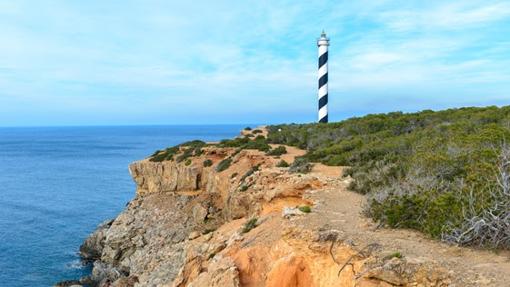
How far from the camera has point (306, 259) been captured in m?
11.1

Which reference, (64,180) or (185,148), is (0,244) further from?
(64,180)

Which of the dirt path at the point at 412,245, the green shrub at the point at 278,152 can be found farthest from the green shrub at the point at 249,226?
the green shrub at the point at 278,152

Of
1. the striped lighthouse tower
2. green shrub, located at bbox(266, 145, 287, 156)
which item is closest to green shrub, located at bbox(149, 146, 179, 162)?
green shrub, located at bbox(266, 145, 287, 156)

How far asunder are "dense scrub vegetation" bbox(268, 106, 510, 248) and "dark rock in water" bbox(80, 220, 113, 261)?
2037 centimetres

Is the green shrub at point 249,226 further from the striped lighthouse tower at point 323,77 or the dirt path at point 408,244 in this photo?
the striped lighthouse tower at point 323,77

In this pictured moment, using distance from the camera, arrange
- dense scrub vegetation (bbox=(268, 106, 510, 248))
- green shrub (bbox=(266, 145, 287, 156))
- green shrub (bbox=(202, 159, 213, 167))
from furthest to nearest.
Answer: green shrub (bbox=(202, 159, 213, 167)) < green shrub (bbox=(266, 145, 287, 156)) < dense scrub vegetation (bbox=(268, 106, 510, 248))

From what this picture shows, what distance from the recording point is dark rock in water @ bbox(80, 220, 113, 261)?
3475cm

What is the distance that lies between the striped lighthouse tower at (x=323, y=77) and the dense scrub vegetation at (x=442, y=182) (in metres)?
21.8

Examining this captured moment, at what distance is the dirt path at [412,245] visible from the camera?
26.0ft

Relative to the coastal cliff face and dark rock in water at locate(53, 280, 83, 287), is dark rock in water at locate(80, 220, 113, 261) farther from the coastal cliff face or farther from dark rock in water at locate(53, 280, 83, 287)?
dark rock in water at locate(53, 280, 83, 287)

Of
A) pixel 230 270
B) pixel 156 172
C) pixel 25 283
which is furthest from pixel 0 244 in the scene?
pixel 230 270

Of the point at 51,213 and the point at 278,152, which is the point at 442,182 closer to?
the point at 278,152

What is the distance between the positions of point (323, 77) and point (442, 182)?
34.1 m

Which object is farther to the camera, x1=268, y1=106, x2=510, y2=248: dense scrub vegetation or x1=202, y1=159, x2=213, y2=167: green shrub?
x1=202, y1=159, x2=213, y2=167: green shrub
